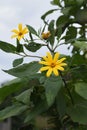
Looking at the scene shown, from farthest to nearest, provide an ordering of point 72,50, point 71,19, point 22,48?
point 71,19, point 72,50, point 22,48

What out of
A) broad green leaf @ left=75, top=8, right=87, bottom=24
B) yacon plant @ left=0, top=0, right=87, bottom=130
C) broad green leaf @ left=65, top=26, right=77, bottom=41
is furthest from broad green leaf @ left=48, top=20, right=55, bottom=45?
broad green leaf @ left=75, top=8, right=87, bottom=24

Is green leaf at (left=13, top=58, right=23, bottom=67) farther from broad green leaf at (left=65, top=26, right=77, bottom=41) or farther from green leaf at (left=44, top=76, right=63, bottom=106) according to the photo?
broad green leaf at (left=65, top=26, right=77, bottom=41)

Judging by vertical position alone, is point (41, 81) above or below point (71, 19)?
below

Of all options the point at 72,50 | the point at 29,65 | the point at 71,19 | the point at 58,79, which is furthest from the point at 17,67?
the point at 71,19

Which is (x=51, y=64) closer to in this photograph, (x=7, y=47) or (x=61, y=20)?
(x=7, y=47)

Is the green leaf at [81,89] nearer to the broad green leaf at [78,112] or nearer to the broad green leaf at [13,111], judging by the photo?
the broad green leaf at [78,112]

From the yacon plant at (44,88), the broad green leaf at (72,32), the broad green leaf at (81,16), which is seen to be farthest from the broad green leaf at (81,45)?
the broad green leaf at (81,16)

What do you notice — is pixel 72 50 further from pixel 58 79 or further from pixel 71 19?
pixel 58 79
